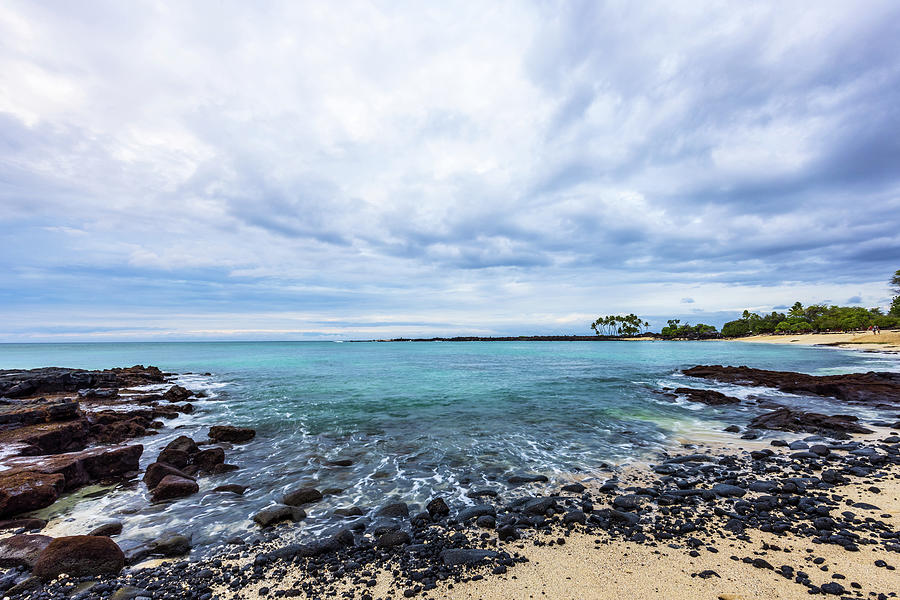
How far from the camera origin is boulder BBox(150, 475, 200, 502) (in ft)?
32.0

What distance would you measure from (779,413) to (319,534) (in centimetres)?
2059

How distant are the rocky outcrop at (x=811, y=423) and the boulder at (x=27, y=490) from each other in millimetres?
24881

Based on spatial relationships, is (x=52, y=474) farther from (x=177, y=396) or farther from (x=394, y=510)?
(x=177, y=396)

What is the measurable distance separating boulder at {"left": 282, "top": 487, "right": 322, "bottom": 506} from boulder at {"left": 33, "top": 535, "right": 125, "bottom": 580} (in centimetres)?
334

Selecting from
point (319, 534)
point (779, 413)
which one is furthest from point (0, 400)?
point (779, 413)

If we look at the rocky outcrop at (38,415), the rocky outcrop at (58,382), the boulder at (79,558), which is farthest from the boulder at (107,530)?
the rocky outcrop at (58,382)

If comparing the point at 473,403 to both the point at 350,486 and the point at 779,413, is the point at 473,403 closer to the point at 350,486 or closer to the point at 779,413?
the point at 350,486

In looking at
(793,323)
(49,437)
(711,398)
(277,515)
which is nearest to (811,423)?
(711,398)

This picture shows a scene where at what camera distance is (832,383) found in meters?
24.3

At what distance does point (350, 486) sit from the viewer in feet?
34.8

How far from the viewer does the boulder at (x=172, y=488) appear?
9.76 meters

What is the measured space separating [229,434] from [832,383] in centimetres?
3632

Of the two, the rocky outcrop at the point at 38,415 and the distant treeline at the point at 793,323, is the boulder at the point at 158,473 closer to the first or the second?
the rocky outcrop at the point at 38,415

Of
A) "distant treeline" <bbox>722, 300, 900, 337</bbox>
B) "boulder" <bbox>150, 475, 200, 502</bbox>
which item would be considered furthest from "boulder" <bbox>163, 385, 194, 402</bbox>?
"distant treeline" <bbox>722, 300, 900, 337</bbox>
